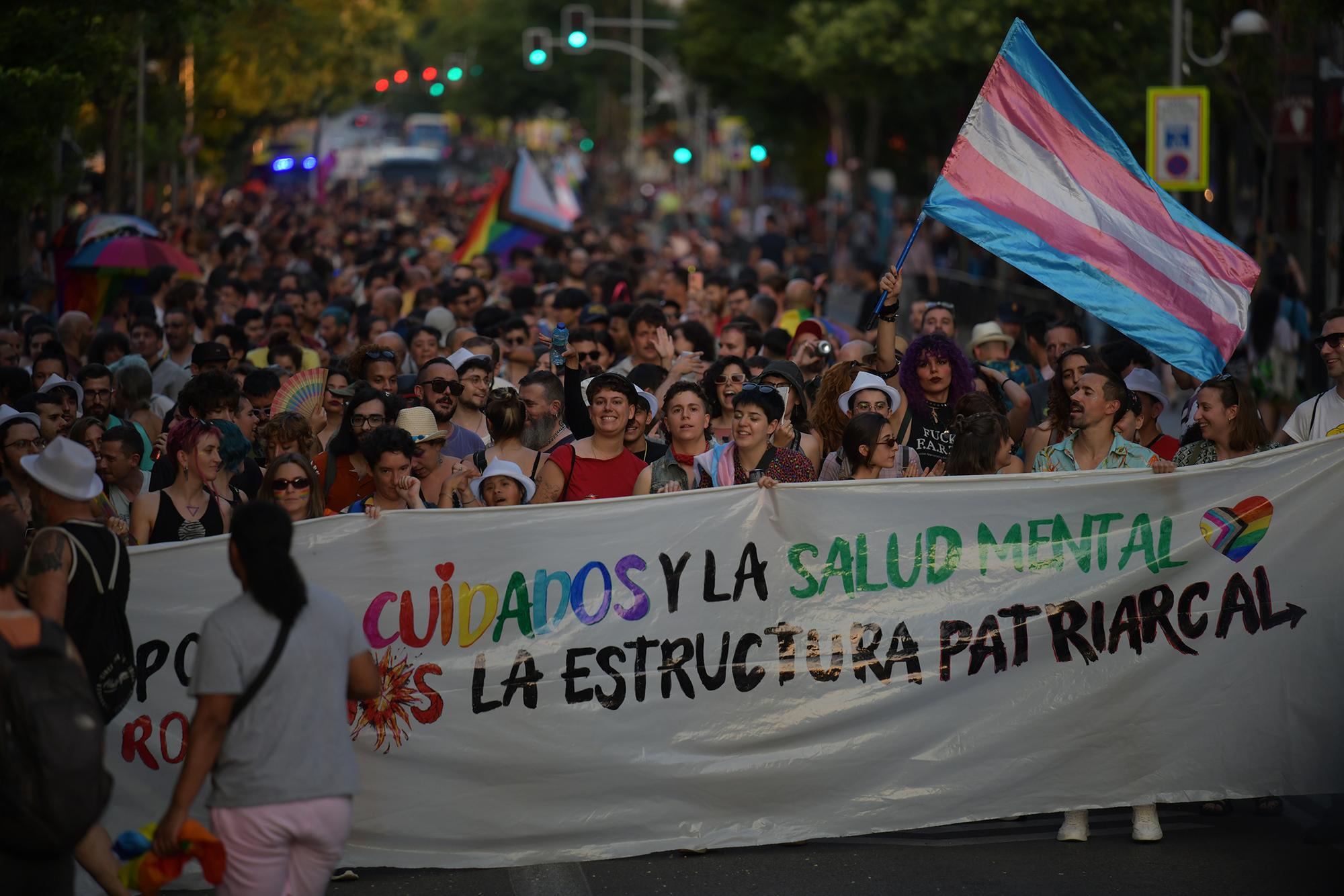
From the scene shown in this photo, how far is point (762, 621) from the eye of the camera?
6.83m

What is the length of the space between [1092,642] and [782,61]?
115 ft

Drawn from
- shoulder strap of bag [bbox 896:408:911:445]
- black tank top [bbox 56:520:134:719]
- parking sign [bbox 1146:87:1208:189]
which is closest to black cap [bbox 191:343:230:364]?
shoulder strap of bag [bbox 896:408:911:445]

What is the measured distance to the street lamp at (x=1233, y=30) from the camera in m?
19.1

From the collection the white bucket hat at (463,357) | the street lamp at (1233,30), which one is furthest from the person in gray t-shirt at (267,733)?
the street lamp at (1233,30)

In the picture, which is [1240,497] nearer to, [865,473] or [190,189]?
[865,473]

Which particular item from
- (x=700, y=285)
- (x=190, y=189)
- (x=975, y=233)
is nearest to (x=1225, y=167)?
(x=700, y=285)

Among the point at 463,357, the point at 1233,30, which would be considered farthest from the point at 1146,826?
the point at 1233,30

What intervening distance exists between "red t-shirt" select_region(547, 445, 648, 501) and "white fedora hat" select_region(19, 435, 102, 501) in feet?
8.56

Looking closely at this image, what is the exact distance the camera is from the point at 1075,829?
7.00 m

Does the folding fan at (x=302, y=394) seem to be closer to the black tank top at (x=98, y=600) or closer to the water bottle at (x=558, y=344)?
the water bottle at (x=558, y=344)

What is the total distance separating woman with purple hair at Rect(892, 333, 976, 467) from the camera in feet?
29.7

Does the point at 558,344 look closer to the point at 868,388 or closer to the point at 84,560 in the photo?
the point at 868,388

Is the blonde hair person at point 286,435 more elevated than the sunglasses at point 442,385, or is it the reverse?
the sunglasses at point 442,385

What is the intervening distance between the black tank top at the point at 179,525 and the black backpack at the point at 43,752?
249 cm
